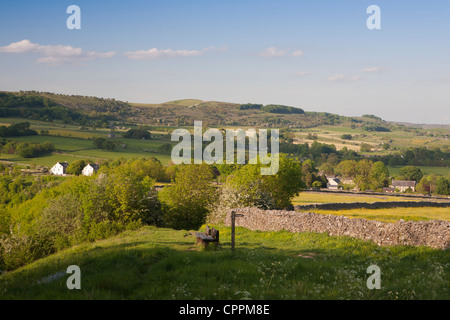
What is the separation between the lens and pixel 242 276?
12.6 meters

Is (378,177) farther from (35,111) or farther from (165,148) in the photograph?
(35,111)

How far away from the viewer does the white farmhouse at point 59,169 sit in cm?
9796

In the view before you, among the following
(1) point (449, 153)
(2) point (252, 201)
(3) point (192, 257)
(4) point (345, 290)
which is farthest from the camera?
(1) point (449, 153)

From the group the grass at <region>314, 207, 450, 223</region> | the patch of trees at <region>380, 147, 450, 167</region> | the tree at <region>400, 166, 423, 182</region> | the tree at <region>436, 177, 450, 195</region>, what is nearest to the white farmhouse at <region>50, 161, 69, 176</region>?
the grass at <region>314, 207, 450, 223</region>

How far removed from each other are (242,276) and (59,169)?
96592 mm

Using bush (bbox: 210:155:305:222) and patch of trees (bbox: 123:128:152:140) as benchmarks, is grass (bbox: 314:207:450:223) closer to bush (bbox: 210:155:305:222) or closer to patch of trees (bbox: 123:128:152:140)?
bush (bbox: 210:155:305:222)

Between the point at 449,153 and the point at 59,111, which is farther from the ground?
the point at 59,111

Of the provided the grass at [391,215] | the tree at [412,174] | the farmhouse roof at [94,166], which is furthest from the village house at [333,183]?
the grass at [391,215]

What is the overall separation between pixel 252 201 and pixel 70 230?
1640 cm

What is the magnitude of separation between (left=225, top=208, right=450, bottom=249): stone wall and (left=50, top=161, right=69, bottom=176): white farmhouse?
8059 centimetres

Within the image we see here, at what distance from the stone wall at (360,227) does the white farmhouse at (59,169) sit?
80.6 meters

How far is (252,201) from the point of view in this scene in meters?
37.9
